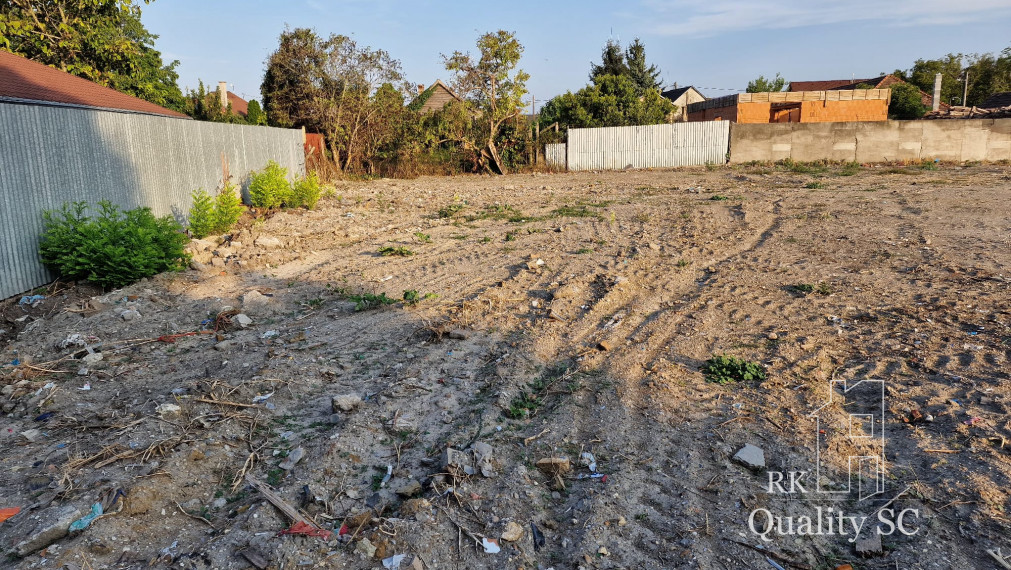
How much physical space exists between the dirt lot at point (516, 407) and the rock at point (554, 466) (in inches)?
0.5

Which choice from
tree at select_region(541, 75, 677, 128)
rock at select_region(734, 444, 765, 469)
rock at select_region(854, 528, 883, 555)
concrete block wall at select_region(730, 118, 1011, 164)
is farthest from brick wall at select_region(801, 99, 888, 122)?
rock at select_region(854, 528, 883, 555)

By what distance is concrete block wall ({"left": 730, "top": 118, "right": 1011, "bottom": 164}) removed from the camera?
1862 centimetres

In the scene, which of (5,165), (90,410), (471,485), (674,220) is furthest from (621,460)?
(674,220)

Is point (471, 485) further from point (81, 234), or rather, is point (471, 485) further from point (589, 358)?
point (81, 234)

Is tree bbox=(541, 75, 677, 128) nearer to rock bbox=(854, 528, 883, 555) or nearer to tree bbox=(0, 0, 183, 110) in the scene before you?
tree bbox=(0, 0, 183, 110)

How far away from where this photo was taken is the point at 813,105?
22.6m

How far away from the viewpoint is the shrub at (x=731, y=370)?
406 centimetres

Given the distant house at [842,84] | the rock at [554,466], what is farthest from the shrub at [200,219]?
the distant house at [842,84]

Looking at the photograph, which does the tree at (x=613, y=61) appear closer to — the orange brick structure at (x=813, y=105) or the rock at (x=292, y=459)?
the orange brick structure at (x=813, y=105)

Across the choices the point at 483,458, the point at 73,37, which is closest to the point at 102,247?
the point at 483,458

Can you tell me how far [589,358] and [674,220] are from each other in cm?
577

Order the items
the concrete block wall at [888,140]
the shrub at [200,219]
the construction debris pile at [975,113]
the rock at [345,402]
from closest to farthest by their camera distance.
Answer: the rock at [345,402]
the shrub at [200,219]
the concrete block wall at [888,140]
the construction debris pile at [975,113]

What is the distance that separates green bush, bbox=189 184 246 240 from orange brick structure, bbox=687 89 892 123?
1844cm

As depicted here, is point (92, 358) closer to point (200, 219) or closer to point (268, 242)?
point (268, 242)
